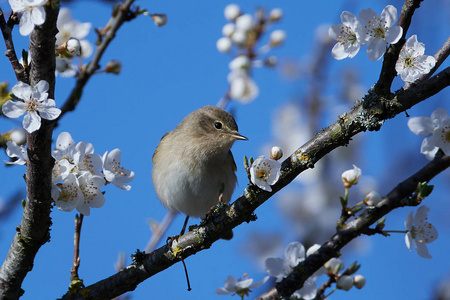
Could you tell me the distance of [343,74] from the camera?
746cm

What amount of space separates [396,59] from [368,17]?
242 mm

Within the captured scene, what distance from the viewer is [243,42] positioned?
4.28 metres

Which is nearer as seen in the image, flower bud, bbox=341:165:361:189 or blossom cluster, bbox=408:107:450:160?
blossom cluster, bbox=408:107:450:160

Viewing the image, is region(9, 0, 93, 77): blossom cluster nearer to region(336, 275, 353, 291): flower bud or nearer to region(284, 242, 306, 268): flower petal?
region(284, 242, 306, 268): flower petal

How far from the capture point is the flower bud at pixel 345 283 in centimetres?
281

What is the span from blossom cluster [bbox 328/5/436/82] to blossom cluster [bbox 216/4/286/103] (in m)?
1.62

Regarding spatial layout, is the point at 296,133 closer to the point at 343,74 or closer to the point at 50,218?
the point at 343,74

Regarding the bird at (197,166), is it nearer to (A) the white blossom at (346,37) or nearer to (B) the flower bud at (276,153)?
(B) the flower bud at (276,153)

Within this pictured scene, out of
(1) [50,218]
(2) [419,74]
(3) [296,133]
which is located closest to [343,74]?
(3) [296,133]

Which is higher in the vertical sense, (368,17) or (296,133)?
(296,133)

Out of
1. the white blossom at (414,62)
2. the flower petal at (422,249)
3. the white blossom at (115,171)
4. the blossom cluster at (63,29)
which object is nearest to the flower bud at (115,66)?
the blossom cluster at (63,29)

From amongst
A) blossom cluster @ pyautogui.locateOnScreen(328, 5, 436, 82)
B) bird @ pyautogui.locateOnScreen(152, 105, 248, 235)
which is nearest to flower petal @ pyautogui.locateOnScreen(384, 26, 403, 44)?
blossom cluster @ pyautogui.locateOnScreen(328, 5, 436, 82)

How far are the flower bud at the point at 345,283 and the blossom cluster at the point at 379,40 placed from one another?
112cm

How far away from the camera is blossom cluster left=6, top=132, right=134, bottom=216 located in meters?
2.58
